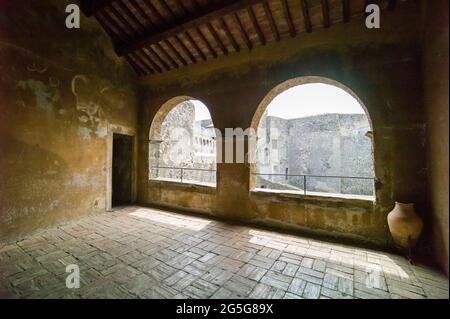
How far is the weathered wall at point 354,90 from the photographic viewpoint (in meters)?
3.57

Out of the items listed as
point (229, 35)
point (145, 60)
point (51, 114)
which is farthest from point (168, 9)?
point (51, 114)

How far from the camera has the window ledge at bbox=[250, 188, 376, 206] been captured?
153 inches

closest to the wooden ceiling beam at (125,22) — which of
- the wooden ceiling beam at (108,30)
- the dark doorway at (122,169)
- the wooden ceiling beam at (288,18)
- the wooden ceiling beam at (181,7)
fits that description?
the wooden ceiling beam at (108,30)

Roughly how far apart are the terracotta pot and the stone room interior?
0.08 ft

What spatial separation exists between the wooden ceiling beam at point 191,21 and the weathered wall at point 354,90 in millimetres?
1073

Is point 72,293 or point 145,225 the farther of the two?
point 145,225

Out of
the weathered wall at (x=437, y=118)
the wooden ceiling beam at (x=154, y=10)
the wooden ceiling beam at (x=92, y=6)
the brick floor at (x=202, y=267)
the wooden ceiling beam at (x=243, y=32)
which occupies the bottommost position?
the brick floor at (x=202, y=267)

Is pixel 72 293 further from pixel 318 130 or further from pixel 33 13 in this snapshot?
pixel 318 130

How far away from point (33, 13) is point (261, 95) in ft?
17.4

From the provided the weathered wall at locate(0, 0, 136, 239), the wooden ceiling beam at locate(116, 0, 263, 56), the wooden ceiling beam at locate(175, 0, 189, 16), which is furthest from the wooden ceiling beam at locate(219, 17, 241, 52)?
the weathered wall at locate(0, 0, 136, 239)

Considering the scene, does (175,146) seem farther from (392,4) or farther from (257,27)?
(392,4)

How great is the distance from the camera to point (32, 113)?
4.36 metres

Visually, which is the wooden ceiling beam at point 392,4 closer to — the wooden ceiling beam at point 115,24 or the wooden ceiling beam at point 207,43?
the wooden ceiling beam at point 207,43
